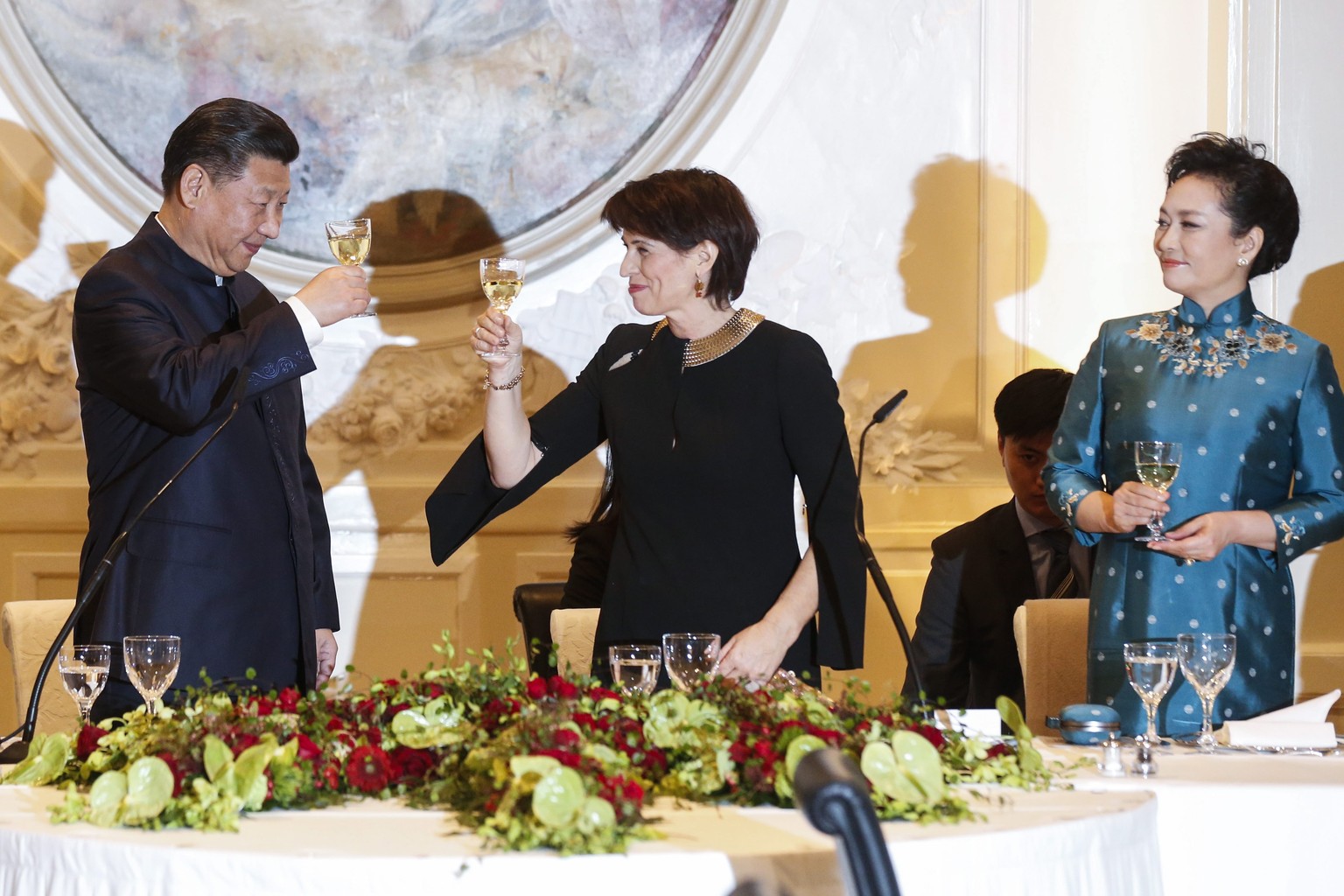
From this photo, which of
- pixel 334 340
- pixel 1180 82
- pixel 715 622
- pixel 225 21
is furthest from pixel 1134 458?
pixel 225 21

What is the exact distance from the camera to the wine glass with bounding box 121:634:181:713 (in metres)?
2.12

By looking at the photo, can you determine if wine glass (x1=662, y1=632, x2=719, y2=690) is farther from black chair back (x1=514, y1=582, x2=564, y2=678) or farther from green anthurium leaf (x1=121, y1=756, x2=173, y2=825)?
black chair back (x1=514, y1=582, x2=564, y2=678)

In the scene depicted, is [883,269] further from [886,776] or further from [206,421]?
[886,776]

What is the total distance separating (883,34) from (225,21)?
2188 millimetres

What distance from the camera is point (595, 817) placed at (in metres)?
1.49

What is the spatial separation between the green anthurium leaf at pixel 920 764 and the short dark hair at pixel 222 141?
1914mm

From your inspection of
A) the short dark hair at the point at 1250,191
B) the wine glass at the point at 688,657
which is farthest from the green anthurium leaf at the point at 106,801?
the short dark hair at the point at 1250,191

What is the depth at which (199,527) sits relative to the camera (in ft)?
9.21

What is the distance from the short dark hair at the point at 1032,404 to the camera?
11.9ft

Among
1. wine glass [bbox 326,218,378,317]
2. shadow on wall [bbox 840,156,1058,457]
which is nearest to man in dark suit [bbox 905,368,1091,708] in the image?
shadow on wall [bbox 840,156,1058,457]

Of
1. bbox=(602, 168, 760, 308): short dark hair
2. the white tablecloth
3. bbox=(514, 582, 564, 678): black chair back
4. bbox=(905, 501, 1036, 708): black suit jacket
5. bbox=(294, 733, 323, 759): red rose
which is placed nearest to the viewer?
bbox=(294, 733, 323, 759): red rose

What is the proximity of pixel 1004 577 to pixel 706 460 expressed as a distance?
3.90 ft

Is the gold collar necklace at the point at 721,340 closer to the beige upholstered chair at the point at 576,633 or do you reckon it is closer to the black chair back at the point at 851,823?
the beige upholstered chair at the point at 576,633

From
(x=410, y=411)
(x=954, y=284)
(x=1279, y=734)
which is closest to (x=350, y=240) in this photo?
(x=1279, y=734)
